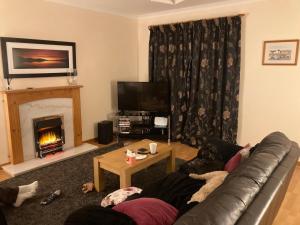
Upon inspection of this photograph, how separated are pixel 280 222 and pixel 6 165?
3644 millimetres

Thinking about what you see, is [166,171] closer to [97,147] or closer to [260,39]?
[97,147]

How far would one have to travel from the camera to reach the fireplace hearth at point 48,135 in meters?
3.88

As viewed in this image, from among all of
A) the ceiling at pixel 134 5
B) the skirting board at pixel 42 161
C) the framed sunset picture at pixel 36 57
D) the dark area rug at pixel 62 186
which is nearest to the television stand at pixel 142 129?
the skirting board at pixel 42 161

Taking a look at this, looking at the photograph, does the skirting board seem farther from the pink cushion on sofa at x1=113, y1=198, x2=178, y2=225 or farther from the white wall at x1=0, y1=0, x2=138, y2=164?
the pink cushion on sofa at x1=113, y1=198, x2=178, y2=225

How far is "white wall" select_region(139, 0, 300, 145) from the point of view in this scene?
359 cm

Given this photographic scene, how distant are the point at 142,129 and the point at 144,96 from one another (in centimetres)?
65

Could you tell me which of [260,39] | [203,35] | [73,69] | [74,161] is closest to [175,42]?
[203,35]

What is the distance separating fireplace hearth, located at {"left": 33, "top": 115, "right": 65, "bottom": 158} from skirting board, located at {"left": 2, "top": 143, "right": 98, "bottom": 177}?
139mm

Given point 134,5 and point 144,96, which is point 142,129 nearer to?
point 144,96

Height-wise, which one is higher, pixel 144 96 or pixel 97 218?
pixel 144 96

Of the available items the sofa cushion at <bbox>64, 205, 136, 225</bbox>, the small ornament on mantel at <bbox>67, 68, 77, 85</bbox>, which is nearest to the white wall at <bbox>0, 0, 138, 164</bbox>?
the small ornament on mantel at <bbox>67, 68, 77, 85</bbox>

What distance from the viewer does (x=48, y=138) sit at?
406 cm

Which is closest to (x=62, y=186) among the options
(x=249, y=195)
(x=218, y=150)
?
(x=218, y=150)

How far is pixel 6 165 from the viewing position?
3674mm
